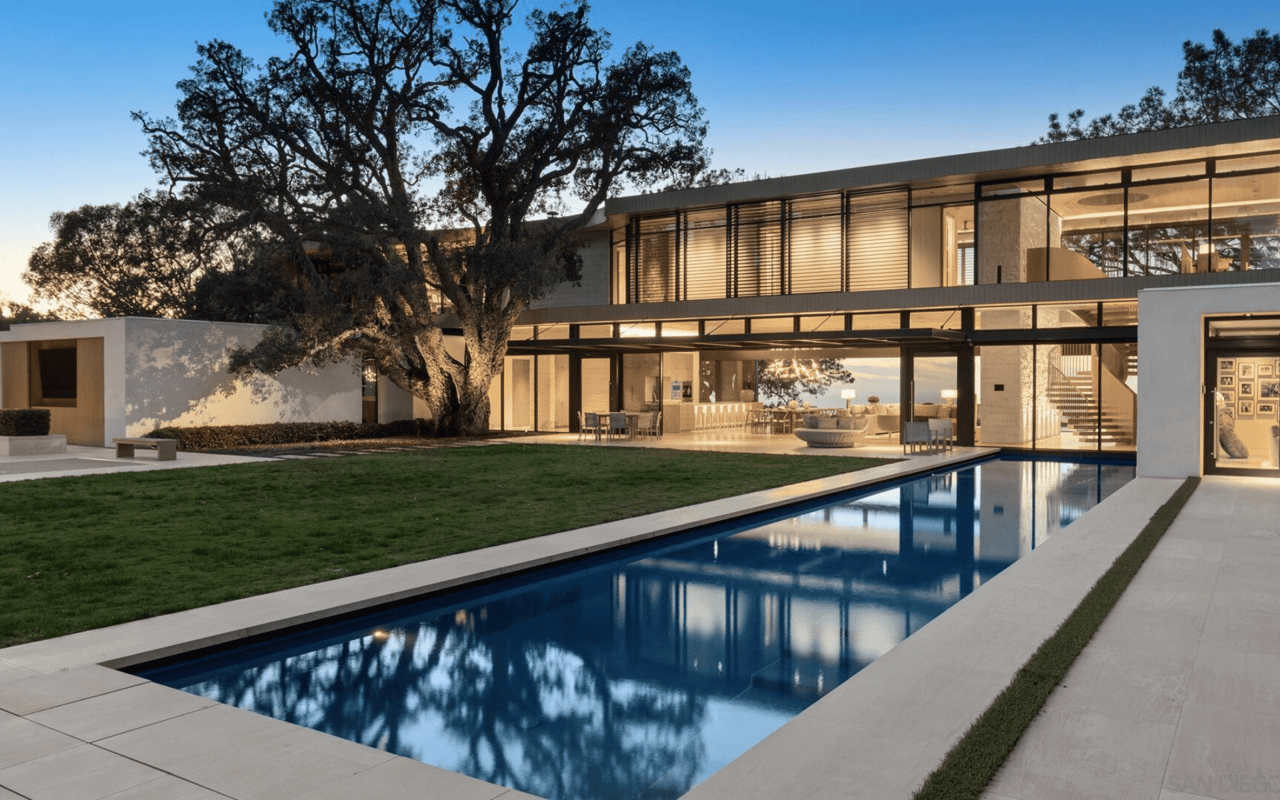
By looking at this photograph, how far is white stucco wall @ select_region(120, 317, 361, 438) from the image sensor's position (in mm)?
20156

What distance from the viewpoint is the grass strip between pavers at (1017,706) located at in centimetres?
339

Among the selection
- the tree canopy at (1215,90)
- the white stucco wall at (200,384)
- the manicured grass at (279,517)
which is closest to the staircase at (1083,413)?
the manicured grass at (279,517)

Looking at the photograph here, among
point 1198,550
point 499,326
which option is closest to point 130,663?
point 1198,550

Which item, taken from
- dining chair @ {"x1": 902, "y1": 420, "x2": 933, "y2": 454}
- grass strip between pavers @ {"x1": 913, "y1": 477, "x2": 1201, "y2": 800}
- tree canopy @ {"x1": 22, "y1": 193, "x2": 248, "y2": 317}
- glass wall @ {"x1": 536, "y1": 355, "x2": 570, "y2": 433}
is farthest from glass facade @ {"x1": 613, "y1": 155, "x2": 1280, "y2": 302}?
tree canopy @ {"x1": 22, "y1": 193, "x2": 248, "y2": 317}

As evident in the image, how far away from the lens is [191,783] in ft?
11.3

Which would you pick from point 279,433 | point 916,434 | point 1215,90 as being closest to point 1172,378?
point 916,434

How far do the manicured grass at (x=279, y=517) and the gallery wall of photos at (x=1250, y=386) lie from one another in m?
6.28

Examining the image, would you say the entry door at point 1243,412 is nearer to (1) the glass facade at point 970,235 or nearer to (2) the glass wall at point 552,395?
(1) the glass facade at point 970,235

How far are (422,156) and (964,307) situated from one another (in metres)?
14.9

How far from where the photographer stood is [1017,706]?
4184 millimetres

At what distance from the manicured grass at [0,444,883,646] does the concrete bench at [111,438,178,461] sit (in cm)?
204

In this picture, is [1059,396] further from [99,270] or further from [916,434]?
[99,270]

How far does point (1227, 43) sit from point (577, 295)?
22835 millimetres

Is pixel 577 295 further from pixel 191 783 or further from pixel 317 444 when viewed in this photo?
pixel 191 783
